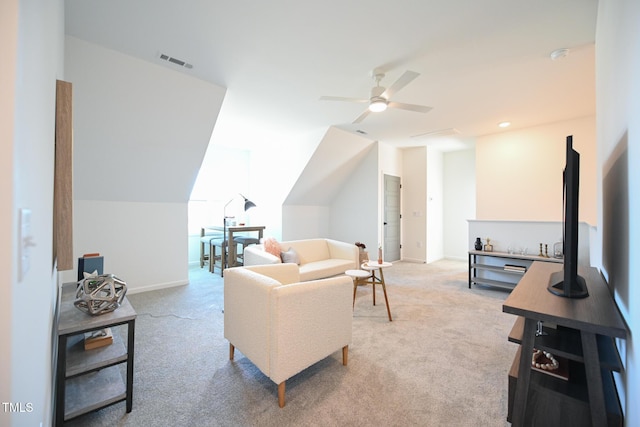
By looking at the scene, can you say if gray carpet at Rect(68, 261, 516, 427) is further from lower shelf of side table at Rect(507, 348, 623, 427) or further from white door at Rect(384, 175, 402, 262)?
white door at Rect(384, 175, 402, 262)

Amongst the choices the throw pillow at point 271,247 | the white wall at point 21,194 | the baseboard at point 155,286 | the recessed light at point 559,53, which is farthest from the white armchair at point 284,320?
the recessed light at point 559,53

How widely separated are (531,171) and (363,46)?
12.8 feet

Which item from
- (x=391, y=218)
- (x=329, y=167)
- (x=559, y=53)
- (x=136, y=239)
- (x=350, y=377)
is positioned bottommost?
(x=350, y=377)

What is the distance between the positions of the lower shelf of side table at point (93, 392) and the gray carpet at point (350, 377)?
11cm

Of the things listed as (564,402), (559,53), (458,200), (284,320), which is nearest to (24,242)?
(284,320)

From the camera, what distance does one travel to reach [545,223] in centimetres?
394

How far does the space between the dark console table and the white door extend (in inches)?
205

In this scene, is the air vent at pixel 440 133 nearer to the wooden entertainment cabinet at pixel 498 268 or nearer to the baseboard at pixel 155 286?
the wooden entertainment cabinet at pixel 498 268

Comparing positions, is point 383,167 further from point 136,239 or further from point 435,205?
point 136,239

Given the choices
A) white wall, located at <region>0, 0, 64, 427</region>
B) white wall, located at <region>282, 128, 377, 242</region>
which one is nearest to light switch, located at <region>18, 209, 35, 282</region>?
white wall, located at <region>0, 0, 64, 427</region>

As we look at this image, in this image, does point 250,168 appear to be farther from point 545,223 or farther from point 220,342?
point 545,223

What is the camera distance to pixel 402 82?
248 cm

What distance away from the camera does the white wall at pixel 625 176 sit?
3.21 ft

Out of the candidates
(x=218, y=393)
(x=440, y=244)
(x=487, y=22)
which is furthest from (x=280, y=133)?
(x=440, y=244)
